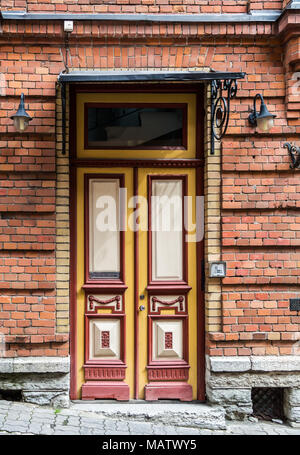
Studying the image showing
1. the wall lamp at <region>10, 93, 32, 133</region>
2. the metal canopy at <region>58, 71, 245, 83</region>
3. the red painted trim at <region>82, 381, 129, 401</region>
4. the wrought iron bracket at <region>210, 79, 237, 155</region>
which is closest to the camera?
the metal canopy at <region>58, 71, 245, 83</region>

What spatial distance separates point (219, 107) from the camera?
4.88 metres

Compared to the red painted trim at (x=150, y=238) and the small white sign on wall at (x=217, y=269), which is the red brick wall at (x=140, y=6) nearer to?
the red painted trim at (x=150, y=238)

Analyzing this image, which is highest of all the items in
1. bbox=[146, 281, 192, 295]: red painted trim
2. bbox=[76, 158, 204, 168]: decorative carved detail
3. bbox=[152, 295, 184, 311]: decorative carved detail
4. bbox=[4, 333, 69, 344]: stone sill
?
bbox=[76, 158, 204, 168]: decorative carved detail

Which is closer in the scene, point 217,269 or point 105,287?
point 217,269

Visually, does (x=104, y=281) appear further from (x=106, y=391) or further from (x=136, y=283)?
(x=106, y=391)

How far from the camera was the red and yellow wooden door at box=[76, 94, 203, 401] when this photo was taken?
5020mm

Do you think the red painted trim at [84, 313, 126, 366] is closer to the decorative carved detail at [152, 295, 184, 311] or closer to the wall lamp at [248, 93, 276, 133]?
the decorative carved detail at [152, 295, 184, 311]

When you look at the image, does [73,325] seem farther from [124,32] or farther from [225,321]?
[124,32]

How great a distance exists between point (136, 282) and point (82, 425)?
1562 mm

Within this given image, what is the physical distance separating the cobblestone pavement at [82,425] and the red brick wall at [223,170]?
60cm

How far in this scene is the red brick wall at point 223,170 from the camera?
15.8 ft

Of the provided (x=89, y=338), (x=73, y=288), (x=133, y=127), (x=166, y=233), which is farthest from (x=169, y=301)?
(x=133, y=127)

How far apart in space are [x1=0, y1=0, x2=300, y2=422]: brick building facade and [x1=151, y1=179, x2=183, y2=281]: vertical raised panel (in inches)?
13.9

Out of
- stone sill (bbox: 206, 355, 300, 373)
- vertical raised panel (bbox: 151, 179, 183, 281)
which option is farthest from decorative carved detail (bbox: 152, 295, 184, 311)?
stone sill (bbox: 206, 355, 300, 373)
